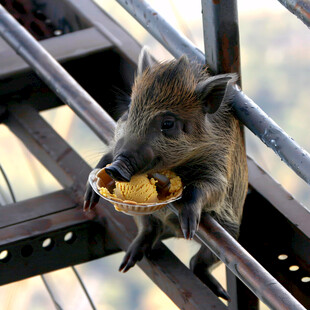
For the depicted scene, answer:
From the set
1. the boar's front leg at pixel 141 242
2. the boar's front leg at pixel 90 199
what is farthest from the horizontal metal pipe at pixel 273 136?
the boar's front leg at pixel 141 242

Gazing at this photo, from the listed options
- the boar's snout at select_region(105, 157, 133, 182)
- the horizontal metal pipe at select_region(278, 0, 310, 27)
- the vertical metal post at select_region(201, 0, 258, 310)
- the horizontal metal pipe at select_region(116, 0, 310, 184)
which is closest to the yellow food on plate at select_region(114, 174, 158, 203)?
the boar's snout at select_region(105, 157, 133, 182)

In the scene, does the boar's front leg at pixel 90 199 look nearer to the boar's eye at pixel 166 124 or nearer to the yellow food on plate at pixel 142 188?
the yellow food on plate at pixel 142 188

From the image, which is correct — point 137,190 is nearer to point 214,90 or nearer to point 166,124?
point 166,124

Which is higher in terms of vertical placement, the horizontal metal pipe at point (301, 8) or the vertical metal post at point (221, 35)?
the horizontal metal pipe at point (301, 8)

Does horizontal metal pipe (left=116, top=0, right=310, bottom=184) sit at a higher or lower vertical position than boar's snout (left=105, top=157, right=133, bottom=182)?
higher

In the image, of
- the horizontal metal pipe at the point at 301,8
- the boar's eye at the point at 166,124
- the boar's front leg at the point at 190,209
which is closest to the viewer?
the horizontal metal pipe at the point at 301,8

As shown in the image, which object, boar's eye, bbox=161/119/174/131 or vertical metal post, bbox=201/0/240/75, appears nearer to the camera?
vertical metal post, bbox=201/0/240/75

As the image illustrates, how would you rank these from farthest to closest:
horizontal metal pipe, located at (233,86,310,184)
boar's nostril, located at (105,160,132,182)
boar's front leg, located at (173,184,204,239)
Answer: boar's front leg, located at (173,184,204,239)
boar's nostril, located at (105,160,132,182)
horizontal metal pipe, located at (233,86,310,184)

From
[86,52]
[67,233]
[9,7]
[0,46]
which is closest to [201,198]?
[67,233]

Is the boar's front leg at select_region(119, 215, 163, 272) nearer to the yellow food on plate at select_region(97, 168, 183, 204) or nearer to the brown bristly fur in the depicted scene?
the brown bristly fur
